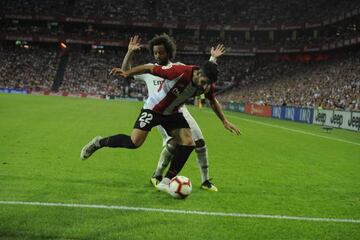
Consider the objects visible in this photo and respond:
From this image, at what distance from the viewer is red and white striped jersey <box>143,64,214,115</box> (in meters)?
6.74

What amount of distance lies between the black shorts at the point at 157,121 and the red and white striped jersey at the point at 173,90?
0.26 feet

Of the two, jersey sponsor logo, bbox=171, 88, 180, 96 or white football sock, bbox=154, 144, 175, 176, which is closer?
jersey sponsor logo, bbox=171, 88, 180, 96

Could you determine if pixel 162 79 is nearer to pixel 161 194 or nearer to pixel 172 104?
pixel 172 104

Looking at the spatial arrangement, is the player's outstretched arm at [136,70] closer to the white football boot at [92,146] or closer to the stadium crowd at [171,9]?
the white football boot at [92,146]

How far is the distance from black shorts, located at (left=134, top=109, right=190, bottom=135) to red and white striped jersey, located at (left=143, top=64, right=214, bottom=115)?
80mm

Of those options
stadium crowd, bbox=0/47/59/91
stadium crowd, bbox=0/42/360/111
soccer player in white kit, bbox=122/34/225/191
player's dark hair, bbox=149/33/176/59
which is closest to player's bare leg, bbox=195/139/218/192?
soccer player in white kit, bbox=122/34/225/191

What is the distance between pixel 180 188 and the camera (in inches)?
264

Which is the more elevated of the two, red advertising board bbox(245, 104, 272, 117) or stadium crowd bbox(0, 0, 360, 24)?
stadium crowd bbox(0, 0, 360, 24)

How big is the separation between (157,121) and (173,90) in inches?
25.3

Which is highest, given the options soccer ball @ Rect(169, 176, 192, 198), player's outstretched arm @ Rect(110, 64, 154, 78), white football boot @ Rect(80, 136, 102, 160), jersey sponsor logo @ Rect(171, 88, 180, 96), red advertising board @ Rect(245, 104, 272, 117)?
player's outstretched arm @ Rect(110, 64, 154, 78)

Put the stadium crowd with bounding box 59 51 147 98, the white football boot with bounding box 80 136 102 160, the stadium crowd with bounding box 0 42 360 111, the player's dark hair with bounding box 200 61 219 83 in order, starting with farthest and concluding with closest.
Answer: the stadium crowd with bounding box 59 51 147 98 < the stadium crowd with bounding box 0 42 360 111 < the white football boot with bounding box 80 136 102 160 < the player's dark hair with bounding box 200 61 219 83

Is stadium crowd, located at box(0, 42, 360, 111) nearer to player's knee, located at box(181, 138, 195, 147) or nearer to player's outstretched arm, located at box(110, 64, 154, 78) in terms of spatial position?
player's knee, located at box(181, 138, 195, 147)

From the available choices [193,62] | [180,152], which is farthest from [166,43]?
[193,62]

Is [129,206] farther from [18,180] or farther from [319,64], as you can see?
[319,64]
